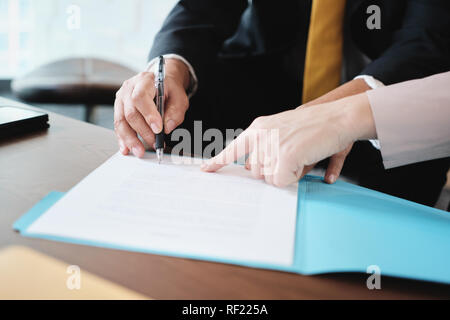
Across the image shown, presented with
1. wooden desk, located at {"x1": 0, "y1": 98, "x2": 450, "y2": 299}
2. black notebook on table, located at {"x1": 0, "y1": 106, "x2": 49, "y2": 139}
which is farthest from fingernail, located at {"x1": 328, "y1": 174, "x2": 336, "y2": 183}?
black notebook on table, located at {"x1": 0, "y1": 106, "x2": 49, "y2": 139}

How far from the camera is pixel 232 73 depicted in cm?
A: 120

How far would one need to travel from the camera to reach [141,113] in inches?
27.4

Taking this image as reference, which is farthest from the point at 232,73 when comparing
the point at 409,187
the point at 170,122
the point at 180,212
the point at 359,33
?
the point at 180,212

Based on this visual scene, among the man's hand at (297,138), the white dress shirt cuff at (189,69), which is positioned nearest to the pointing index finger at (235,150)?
the man's hand at (297,138)

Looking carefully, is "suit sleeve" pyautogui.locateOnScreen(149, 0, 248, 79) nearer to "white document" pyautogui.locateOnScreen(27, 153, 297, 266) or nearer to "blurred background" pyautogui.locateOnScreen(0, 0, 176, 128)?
"white document" pyautogui.locateOnScreen(27, 153, 297, 266)

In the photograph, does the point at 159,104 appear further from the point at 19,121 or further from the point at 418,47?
the point at 418,47

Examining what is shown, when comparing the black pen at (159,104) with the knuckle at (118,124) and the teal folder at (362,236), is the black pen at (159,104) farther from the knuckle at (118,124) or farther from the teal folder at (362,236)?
the teal folder at (362,236)

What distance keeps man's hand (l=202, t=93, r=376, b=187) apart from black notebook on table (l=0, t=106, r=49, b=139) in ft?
1.45

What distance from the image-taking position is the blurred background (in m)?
2.52

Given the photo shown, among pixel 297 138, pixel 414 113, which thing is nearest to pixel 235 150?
pixel 297 138

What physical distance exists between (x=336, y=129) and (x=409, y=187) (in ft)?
1.64

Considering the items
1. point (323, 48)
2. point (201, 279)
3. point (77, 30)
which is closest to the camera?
point (201, 279)

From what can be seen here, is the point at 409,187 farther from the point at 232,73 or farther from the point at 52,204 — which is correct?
the point at 52,204

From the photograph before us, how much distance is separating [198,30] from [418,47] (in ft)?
2.04
